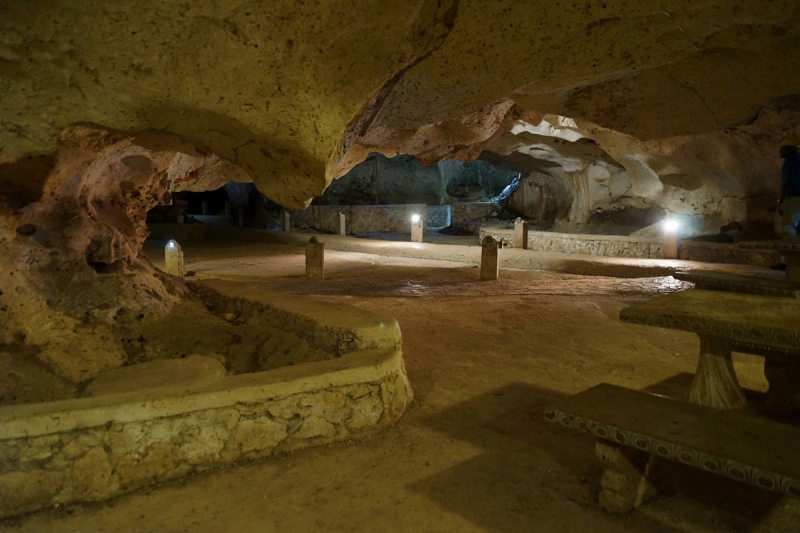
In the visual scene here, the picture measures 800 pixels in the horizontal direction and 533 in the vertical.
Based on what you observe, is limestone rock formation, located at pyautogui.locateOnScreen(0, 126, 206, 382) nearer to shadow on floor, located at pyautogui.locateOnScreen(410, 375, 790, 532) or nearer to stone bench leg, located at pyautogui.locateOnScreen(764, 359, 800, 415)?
shadow on floor, located at pyautogui.locateOnScreen(410, 375, 790, 532)

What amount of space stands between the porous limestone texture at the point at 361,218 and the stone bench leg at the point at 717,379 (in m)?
17.8

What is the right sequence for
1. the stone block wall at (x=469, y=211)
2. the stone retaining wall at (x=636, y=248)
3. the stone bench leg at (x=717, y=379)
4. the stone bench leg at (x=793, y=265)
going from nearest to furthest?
1. the stone bench leg at (x=717, y=379)
2. the stone bench leg at (x=793, y=265)
3. the stone retaining wall at (x=636, y=248)
4. the stone block wall at (x=469, y=211)

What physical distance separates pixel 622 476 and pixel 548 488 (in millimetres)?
463

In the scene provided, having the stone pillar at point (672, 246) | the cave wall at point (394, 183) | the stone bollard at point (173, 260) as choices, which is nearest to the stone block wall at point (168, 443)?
the stone bollard at point (173, 260)

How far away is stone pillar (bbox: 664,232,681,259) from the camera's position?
12305 mm

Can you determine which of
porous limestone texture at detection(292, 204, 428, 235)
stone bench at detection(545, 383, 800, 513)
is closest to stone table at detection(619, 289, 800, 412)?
stone bench at detection(545, 383, 800, 513)

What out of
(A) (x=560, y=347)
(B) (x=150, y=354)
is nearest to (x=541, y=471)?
(A) (x=560, y=347)

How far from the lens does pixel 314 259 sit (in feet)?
33.0

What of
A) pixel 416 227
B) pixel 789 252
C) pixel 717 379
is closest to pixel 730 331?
pixel 717 379

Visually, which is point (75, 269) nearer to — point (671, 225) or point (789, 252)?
point (789, 252)

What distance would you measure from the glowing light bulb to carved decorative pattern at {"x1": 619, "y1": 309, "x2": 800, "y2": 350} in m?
11.1

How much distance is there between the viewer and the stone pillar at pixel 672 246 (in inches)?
484

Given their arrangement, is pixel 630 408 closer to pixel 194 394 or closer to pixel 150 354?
pixel 194 394

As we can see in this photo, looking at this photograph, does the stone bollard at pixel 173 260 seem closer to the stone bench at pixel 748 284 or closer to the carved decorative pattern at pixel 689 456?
the stone bench at pixel 748 284
